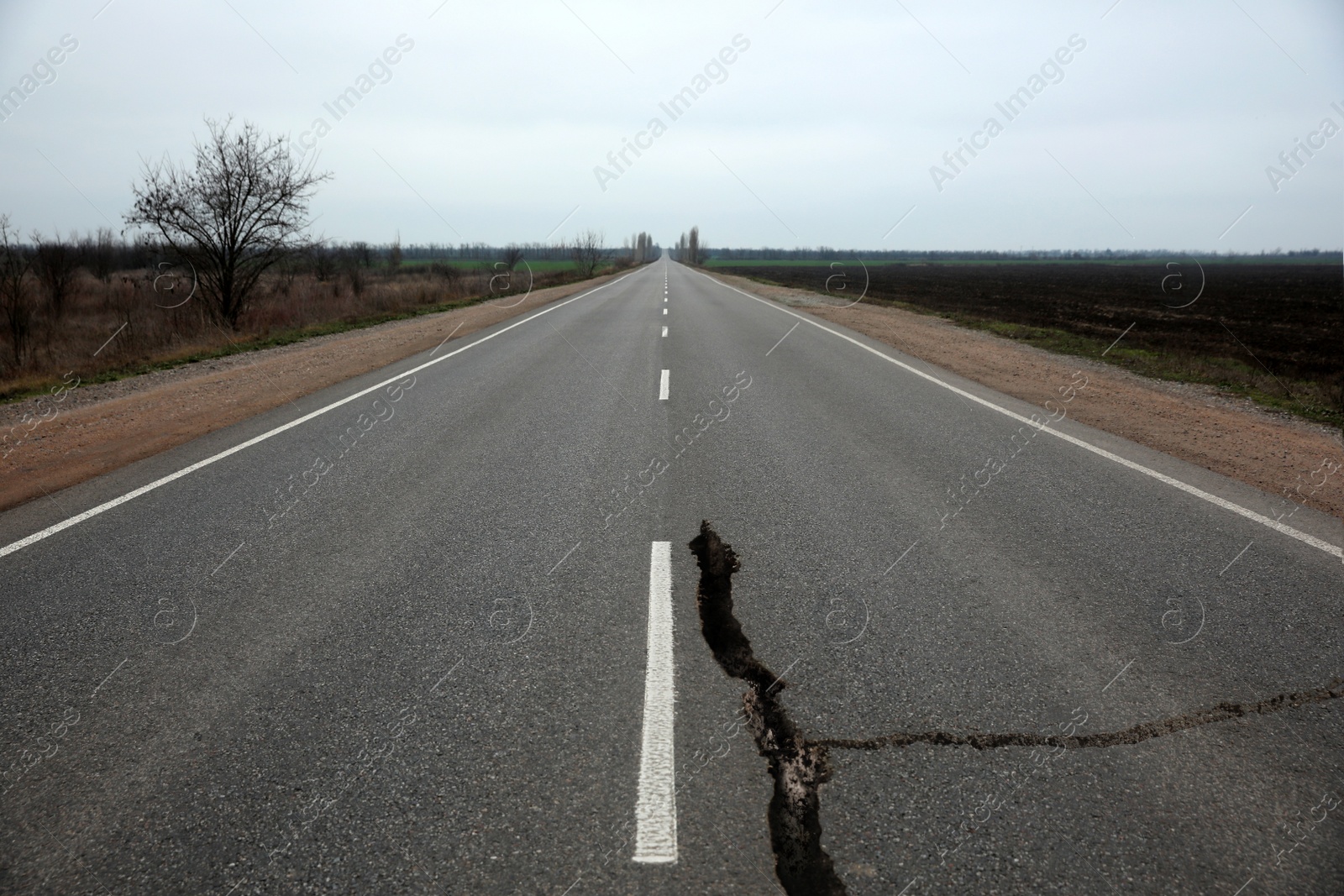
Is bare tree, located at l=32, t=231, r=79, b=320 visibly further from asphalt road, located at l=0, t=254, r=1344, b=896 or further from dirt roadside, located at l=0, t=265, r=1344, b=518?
asphalt road, located at l=0, t=254, r=1344, b=896

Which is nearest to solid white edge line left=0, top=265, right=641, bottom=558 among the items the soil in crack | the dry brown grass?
the soil in crack

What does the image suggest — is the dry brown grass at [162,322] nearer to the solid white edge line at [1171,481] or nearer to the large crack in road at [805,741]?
the large crack in road at [805,741]

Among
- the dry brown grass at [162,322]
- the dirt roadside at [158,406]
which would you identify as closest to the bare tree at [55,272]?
the dry brown grass at [162,322]

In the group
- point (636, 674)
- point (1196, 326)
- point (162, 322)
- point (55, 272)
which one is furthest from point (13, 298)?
point (1196, 326)

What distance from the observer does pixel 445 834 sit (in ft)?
7.84

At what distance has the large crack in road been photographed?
2312 mm

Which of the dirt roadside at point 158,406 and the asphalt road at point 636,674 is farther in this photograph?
the dirt roadside at point 158,406

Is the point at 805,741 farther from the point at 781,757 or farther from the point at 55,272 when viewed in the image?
the point at 55,272

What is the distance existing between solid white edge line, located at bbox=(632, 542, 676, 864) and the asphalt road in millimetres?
15

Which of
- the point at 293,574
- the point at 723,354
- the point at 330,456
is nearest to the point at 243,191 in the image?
the point at 723,354

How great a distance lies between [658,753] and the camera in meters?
2.77

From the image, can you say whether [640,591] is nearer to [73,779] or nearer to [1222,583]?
[73,779]

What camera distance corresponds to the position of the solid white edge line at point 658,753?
237cm

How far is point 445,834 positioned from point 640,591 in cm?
184
